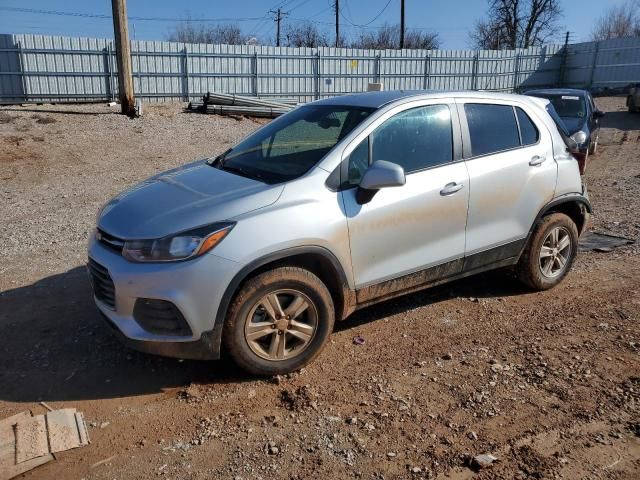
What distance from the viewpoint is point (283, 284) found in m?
3.49

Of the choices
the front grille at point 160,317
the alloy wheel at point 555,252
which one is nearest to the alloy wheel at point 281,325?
the front grille at point 160,317

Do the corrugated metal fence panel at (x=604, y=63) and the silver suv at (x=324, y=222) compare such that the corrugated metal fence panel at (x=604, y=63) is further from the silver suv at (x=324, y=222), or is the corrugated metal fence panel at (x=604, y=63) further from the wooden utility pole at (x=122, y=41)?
the silver suv at (x=324, y=222)

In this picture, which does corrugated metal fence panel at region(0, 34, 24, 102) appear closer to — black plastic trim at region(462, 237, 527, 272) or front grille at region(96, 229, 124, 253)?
front grille at region(96, 229, 124, 253)

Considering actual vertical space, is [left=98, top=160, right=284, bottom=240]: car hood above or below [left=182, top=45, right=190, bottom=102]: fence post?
below

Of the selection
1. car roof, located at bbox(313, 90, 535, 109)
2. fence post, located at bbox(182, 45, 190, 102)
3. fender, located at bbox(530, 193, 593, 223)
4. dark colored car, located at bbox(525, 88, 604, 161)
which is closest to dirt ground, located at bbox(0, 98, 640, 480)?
fender, located at bbox(530, 193, 593, 223)

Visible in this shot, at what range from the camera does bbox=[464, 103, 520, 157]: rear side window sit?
14.5 ft

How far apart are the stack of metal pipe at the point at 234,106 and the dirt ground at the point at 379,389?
13693 mm

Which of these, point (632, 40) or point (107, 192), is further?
point (632, 40)

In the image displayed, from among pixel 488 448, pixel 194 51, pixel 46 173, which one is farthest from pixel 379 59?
pixel 488 448

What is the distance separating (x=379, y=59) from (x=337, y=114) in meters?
23.4

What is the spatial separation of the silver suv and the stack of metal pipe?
48.9 ft

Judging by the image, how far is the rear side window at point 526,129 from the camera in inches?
187

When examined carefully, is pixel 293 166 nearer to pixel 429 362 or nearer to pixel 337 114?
pixel 337 114

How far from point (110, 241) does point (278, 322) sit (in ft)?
3.93
